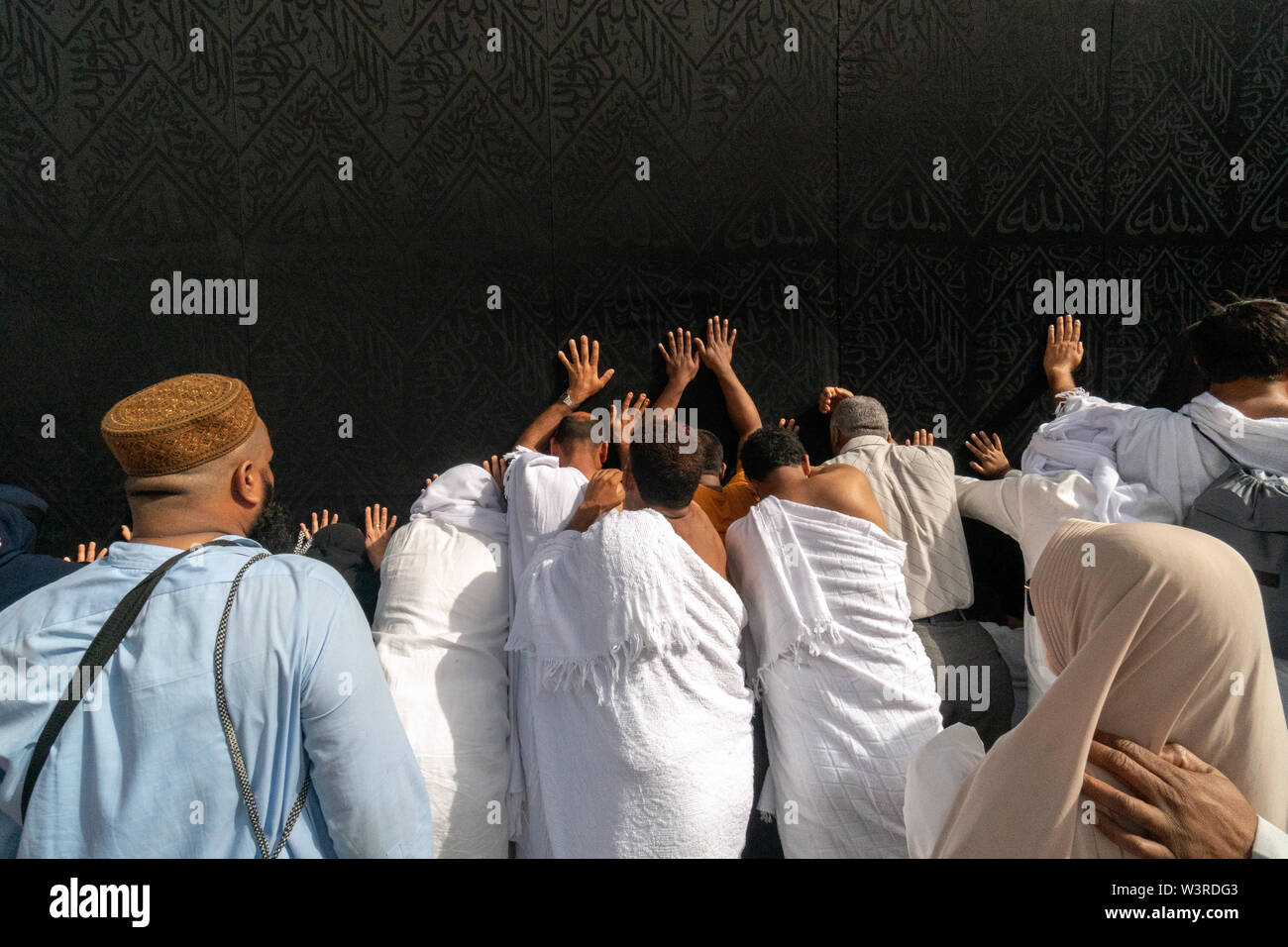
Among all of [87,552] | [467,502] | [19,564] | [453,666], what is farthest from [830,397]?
[87,552]

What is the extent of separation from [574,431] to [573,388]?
0.22m

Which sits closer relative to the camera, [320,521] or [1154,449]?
[1154,449]

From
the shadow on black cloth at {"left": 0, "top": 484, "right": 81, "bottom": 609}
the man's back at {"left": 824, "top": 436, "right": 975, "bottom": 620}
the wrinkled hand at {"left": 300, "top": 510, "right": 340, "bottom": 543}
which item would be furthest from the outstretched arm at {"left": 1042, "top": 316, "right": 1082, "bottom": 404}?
the shadow on black cloth at {"left": 0, "top": 484, "right": 81, "bottom": 609}

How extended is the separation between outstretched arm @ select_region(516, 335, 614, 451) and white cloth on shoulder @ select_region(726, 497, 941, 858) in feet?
2.98

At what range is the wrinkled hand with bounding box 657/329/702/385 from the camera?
2977mm

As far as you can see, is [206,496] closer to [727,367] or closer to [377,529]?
[377,529]

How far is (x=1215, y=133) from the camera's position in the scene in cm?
299

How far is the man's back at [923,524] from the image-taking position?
2645mm

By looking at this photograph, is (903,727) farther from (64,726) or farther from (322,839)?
(64,726)

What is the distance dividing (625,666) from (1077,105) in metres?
2.78

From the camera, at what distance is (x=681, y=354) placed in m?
2.99

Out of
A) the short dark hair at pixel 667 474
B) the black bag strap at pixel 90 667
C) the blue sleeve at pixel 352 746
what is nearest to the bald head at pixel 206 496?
the black bag strap at pixel 90 667

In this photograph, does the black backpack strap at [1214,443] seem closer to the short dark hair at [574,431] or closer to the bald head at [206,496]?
the short dark hair at [574,431]

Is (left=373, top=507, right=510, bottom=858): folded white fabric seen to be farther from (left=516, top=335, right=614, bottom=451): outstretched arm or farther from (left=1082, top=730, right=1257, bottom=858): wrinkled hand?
(left=1082, top=730, right=1257, bottom=858): wrinkled hand
